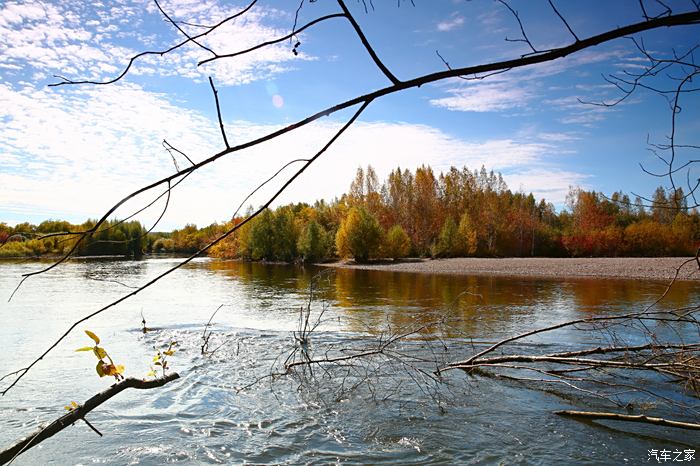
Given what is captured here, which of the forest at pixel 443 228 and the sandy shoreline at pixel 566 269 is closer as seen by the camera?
the sandy shoreline at pixel 566 269

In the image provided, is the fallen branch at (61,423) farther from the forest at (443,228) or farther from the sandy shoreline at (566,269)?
the forest at (443,228)

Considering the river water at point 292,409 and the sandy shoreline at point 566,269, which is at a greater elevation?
the sandy shoreline at point 566,269

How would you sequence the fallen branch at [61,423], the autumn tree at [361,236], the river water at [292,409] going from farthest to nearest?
the autumn tree at [361,236]
the river water at [292,409]
the fallen branch at [61,423]

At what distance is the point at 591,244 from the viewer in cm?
6047

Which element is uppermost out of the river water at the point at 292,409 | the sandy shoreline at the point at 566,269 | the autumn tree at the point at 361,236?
the autumn tree at the point at 361,236

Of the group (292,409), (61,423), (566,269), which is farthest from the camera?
(566,269)

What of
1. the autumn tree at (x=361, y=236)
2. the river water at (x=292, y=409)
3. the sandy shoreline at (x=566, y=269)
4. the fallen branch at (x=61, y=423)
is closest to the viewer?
the fallen branch at (x=61, y=423)

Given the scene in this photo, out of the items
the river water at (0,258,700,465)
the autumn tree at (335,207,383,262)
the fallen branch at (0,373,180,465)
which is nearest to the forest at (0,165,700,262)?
the autumn tree at (335,207,383,262)

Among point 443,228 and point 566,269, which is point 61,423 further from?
point 443,228

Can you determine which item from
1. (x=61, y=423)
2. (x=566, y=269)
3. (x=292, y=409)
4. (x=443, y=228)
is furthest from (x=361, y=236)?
(x=61, y=423)

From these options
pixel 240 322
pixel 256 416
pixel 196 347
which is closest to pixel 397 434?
pixel 256 416

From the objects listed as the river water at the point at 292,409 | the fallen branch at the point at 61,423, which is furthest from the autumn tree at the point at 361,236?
the fallen branch at the point at 61,423

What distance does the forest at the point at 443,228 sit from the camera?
5784cm

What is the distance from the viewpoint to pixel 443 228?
2356 inches
